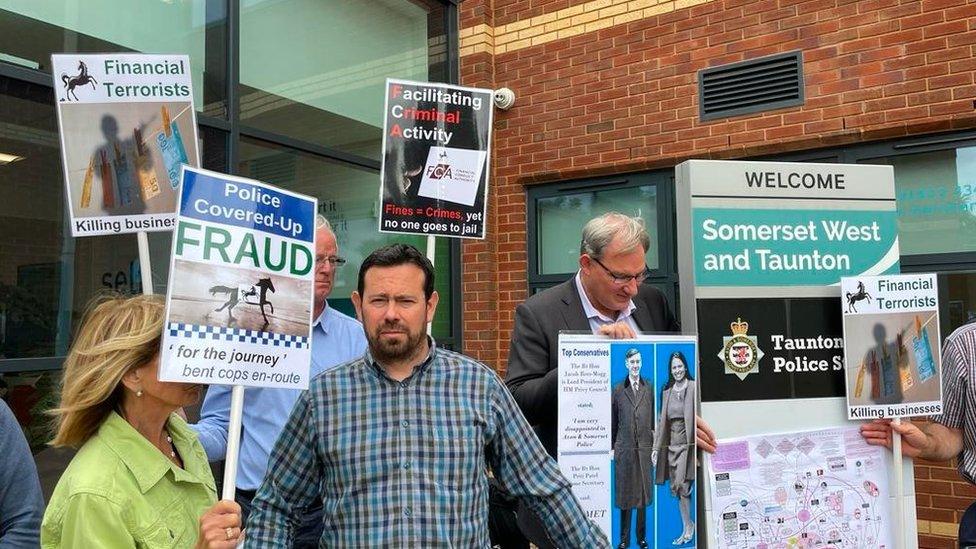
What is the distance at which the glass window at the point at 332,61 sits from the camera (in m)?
5.35

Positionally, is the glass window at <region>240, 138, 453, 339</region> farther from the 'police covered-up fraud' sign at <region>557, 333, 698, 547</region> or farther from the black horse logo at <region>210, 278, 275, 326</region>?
the 'police covered-up fraud' sign at <region>557, 333, 698, 547</region>

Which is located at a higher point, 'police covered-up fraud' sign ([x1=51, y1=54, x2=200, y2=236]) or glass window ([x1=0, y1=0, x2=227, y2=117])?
glass window ([x1=0, y1=0, x2=227, y2=117])

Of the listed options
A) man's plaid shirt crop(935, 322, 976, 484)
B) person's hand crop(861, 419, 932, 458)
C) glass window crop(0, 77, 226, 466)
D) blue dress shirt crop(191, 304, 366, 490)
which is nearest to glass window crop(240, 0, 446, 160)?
glass window crop(0, 77, 226, 466)

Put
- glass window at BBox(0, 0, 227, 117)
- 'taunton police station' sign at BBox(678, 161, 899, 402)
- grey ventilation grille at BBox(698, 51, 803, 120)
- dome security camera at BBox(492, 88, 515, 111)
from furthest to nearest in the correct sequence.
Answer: dome security camera at BBox(492, 88, 515, 111)
grey ventilation grille at BBox(698, 51, 803, 120)
glass window at BBox(0, 0, 227, 117)
'taunton police station' sign at BBox(678, 161, 899, 402)

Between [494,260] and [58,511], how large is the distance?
4985 millimetres

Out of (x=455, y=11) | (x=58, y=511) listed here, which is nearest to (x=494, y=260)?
(x=455, y=11)

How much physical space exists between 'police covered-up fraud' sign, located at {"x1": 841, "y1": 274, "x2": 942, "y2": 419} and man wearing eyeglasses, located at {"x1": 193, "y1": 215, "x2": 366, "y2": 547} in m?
1.79

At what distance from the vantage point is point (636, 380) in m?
2.50

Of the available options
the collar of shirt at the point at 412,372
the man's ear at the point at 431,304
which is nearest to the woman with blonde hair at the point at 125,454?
the collar of shirt at the point at 412,372

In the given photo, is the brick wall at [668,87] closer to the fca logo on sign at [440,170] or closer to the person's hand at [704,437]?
the fca logo on sign at [440,170]

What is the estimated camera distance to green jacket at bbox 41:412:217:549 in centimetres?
166

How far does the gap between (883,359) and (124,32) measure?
4.48 m

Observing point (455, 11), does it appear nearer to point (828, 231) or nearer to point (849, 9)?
point (849, 9)

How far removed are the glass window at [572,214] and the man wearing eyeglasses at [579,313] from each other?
10.6 ft
